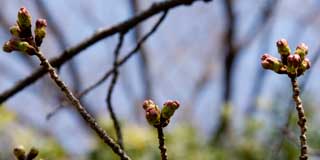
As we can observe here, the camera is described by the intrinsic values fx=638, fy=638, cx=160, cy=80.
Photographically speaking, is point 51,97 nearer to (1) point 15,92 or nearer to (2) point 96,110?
(2) point 96,110

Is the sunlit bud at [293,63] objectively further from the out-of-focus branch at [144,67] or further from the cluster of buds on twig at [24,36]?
the out-of-focus branch at [144,67]

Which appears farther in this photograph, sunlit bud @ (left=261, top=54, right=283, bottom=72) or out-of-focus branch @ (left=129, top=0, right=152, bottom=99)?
out-of-focus branch @ (left=129, top=0, right=152, bottom=99)

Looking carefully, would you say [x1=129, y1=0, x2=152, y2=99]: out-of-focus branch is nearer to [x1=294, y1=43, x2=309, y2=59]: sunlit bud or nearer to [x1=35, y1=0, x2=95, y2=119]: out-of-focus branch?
[x1=35, y1=0, x2=95, y2=119]: out-of-focus branch

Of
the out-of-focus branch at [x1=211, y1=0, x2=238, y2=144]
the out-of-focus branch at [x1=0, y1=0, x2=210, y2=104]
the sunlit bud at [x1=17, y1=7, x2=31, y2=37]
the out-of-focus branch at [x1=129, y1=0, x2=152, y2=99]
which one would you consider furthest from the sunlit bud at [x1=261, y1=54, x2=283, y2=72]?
the out-of-focus branch at [x1=129, y1=0, x2=152, y2=99]

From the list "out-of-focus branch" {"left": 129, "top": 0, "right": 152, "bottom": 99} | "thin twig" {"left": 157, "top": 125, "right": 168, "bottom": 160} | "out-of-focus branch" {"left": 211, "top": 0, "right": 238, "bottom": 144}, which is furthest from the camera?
"out-of-focus branch" {"left": 129, "top": 0, "right": 152, "bottom": 99}

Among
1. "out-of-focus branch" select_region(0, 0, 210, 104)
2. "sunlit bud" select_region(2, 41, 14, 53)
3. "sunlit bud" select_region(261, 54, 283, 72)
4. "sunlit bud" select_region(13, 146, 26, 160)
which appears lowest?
"sunlit bud" select_region(13, 146, 26, 160)

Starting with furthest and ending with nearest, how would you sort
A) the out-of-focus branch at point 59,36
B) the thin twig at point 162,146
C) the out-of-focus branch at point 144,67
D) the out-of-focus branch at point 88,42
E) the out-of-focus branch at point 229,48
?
the out-of-focus branch at point 59,36
the out-of-focus branch at point 144,67
the out-of-focus branch at point 229,48
the out-of-focus branch at point 88,42
the thin twig at point 162,146

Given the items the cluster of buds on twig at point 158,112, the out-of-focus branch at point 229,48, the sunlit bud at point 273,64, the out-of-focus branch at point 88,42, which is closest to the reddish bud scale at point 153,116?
the cluster of buds on twig at point 158,112
